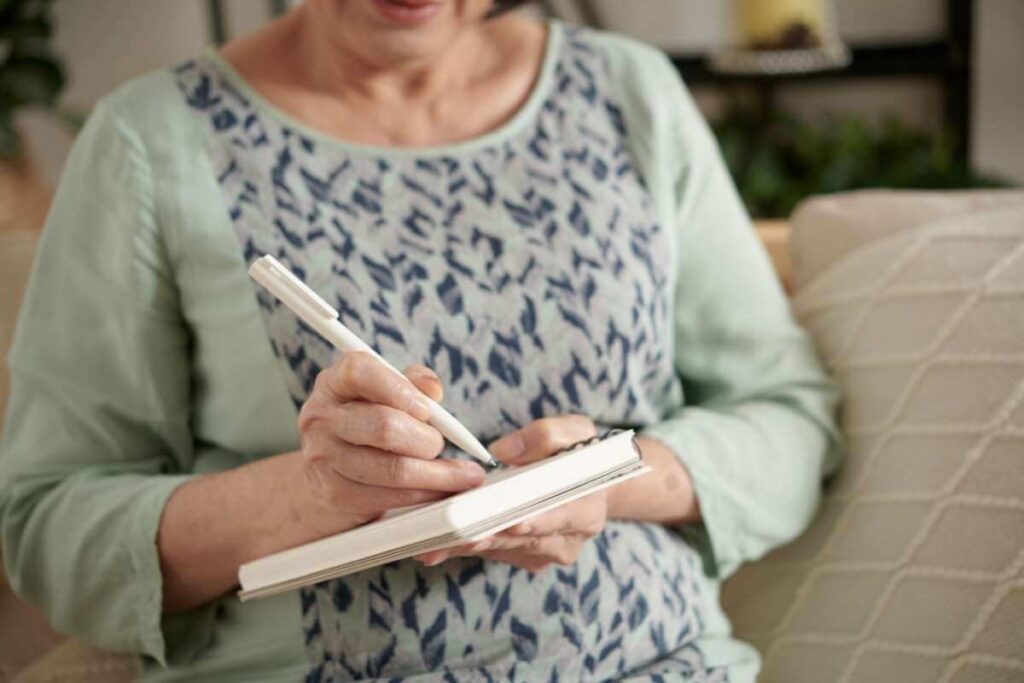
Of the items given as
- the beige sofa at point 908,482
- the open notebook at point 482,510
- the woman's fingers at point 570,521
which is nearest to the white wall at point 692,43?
the beige sofa at point 908,482

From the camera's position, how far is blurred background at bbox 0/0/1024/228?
7.90 ft

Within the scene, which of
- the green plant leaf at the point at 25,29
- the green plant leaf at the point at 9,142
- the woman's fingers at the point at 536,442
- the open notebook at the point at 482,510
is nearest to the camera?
the open notebook at the point at 482,510

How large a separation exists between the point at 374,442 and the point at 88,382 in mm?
396

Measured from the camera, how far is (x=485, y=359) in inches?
38.1

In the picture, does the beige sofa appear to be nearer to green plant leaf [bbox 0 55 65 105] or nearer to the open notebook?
the open notebook

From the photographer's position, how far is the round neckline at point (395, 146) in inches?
40.7

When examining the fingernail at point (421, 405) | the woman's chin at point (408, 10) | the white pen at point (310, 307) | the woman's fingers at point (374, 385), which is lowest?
the fingernail at point (421, 405)

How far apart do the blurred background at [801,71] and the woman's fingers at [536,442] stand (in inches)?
64.0

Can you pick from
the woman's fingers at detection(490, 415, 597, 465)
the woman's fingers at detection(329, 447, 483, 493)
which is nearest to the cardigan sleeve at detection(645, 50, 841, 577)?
the woman's fingers at detection(490, 415, 597, 465)

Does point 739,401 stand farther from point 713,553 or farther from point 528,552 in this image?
point 528,552

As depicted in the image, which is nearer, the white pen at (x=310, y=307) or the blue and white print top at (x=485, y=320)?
the white pen at (x=310, y=307)

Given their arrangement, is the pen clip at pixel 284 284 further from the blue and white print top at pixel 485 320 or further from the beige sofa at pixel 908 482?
the beige sofa at pixel 908 482

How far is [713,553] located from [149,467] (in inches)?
20.0

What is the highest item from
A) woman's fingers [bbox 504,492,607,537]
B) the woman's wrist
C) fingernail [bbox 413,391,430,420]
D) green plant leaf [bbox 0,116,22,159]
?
fingernail [bbox 413,391,430,420]
